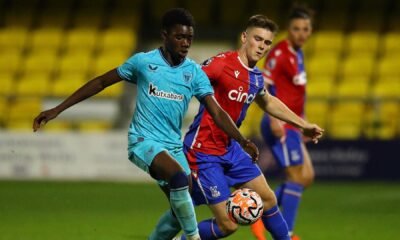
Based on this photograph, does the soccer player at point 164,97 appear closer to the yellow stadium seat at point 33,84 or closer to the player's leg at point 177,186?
the player's leg at point 177,186

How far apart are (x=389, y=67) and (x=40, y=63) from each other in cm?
718

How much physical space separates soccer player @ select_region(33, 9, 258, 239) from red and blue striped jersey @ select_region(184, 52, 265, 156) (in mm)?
397

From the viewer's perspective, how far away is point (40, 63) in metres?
19.4

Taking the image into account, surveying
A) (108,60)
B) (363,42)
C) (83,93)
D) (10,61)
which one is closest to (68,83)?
(108,60)

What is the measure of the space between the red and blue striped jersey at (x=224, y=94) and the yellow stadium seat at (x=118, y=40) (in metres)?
12.0

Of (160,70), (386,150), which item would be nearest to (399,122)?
(386,150)

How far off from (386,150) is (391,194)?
1.63 m

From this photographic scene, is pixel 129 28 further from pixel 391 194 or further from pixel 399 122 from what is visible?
pixel 391 194

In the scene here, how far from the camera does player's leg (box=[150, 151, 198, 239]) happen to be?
6.72 meters

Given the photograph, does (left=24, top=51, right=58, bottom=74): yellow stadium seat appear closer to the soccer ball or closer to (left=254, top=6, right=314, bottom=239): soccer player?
(left=254, top=6, right=314, bottom=239): soccer player

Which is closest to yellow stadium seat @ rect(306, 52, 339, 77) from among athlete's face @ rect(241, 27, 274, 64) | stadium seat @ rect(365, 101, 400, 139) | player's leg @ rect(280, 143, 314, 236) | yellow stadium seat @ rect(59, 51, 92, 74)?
stadium seat @ rect(365, 101, 400, 139)

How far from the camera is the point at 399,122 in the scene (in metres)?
15.8

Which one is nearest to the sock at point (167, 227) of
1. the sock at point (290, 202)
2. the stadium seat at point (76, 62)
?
the sock at point (290, 202)

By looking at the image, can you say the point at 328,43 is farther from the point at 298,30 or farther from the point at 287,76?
the point at 287,76
